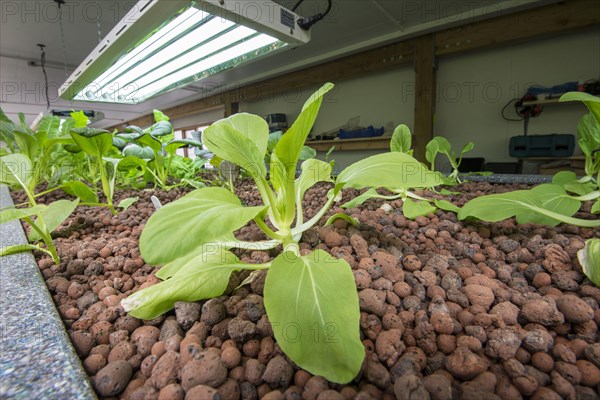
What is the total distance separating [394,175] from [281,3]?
2930mm

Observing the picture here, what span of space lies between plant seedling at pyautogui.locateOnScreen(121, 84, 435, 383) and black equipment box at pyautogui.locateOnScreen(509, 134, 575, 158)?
3.02 meters

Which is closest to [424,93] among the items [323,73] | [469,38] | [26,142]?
[469,38]

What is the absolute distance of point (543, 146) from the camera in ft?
8.67

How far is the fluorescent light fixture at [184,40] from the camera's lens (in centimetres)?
93

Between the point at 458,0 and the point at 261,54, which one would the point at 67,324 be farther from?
the point at 458,0

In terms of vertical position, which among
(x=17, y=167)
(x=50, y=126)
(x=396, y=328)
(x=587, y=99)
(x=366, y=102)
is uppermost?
(x=366, y=102)

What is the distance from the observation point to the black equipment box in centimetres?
255

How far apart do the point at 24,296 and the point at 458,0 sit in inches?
146

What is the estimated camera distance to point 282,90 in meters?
5.15

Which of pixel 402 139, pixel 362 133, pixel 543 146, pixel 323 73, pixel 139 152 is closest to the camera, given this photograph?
pixel 402 139

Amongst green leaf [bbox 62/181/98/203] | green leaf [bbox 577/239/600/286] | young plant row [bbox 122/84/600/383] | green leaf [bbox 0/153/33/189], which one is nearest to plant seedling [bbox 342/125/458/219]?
young plant row [bbox 122/84/600/383]

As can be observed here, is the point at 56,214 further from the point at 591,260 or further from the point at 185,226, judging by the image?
the point at 591,260

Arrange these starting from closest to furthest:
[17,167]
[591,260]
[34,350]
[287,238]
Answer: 1. [34,350]
2. [591,260]
3. [287,238]
4. [17,167]

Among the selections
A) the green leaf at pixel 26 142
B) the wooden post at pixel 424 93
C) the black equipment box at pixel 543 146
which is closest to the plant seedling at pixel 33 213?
the green leaf at pixel 26 142
